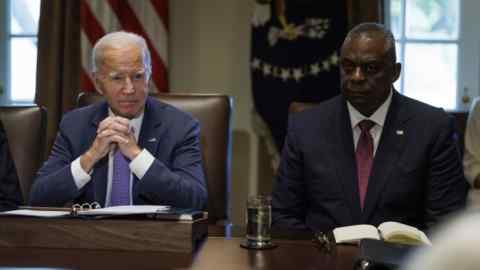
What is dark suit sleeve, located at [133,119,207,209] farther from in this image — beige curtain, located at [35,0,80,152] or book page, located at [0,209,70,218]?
beige curtain, located at [35,0,80,152]

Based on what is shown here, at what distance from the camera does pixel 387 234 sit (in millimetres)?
1423

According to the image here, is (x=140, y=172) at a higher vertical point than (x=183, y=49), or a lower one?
lower

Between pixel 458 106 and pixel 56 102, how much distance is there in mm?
2314

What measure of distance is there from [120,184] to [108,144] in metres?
0.14

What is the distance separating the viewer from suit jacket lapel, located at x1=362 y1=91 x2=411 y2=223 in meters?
2.02

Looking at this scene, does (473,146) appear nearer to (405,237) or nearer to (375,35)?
(375,35)

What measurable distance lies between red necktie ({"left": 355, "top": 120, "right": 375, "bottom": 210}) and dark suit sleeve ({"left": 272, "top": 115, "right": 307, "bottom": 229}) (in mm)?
204

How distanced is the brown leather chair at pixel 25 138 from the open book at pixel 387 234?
133 cm

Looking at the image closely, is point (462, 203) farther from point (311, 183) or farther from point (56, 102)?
point (56, 102)

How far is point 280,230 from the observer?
68.8 inches

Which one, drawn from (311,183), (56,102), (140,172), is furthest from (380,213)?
(56,102)

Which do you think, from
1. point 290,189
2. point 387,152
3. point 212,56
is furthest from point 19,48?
point 387,152

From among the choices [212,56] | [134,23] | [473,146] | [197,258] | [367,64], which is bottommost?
[197,258]

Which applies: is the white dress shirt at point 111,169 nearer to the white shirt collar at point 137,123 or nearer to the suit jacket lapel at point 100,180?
the suit jacket lapel at point 100,180
